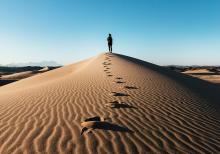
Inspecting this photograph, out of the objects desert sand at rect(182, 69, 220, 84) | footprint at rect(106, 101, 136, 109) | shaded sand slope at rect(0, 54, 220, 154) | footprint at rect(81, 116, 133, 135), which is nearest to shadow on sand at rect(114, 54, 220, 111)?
shaded sand slope at rect(0, 54, 220, 154)

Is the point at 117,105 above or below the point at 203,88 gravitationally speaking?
above

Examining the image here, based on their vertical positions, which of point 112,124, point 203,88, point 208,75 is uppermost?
point 112,124

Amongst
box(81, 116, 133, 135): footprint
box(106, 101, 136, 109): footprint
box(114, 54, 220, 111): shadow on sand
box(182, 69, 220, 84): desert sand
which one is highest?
box(106, 101, 136, 109): footprint

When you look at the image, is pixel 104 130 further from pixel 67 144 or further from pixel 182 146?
pixel 182 146

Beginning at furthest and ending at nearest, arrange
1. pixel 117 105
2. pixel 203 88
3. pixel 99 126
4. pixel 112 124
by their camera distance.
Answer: pixel 203 88
pixel 117 105
pixel 112 124
pixel 99 126

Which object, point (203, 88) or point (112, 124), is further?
point (203, 88)

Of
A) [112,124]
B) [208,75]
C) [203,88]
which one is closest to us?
[112,124]

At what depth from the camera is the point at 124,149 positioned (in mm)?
4629

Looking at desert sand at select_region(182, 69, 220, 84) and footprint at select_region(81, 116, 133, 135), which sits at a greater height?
footprint at select_region(81, 116, 133, 135)

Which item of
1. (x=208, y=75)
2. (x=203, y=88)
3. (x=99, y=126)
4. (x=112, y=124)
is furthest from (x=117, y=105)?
(x=208, y=75)

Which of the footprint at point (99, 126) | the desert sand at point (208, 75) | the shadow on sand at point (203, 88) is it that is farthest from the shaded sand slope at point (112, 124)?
the desert sand at point (208, 75)

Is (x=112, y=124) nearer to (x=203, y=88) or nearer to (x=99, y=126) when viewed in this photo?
(x=99, y=126)

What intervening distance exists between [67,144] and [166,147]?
1.82m

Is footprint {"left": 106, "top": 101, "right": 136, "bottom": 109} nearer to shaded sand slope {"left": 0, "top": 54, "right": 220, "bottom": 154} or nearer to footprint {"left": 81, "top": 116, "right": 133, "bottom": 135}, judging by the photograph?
shaded sand slope {"left": 0, "top": 54, "right": 220, "bottom": 154}
